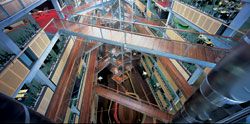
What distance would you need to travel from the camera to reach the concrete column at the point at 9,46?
4.48m

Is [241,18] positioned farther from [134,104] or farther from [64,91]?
[64,91]

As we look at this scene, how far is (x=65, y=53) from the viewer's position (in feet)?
28.3

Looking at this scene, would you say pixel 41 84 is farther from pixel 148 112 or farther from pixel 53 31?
pixel 148 112


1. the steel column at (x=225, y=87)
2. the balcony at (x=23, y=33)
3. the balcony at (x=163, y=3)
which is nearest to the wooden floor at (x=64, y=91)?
the balcony at (x=23, y=33)

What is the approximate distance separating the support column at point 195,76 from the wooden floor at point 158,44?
1661 millimetres

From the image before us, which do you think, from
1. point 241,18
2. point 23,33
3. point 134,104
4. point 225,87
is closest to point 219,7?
point 241,18

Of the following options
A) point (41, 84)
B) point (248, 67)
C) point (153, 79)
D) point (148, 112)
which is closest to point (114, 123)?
point (148, 112)

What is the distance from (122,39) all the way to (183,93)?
18.1ft

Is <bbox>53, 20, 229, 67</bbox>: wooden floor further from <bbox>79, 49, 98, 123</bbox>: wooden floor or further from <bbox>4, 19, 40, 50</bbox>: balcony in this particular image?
<bbox>79, 49, 98, 123</bbox>: wooden floor

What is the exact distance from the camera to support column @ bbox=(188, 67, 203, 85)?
7.50m

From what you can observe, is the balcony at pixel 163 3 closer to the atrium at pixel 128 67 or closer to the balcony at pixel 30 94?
the atrium at pixel 128 67

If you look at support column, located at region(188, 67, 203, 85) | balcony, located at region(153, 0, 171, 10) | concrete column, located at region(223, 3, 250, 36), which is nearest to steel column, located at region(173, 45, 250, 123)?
Result: support column, located at region(188, 67, 203, 85)

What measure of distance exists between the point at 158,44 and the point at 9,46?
21.7ft

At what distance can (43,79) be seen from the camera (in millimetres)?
6176
